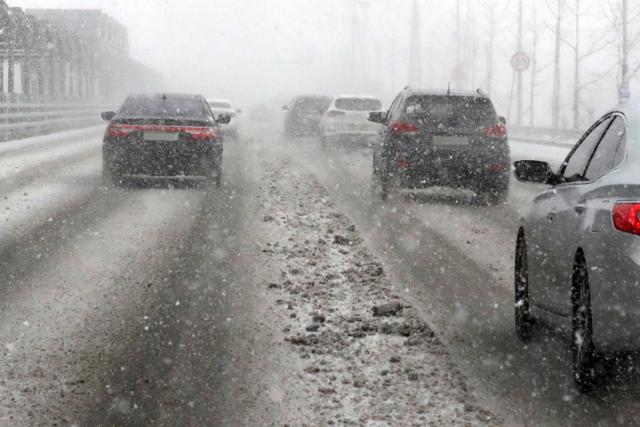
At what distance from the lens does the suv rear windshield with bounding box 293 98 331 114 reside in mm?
34656

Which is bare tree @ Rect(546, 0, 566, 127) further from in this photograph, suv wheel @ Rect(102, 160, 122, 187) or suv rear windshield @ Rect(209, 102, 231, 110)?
suv wheel @ Rect(102, 160, 122, 187)

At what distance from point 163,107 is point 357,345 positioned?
11.3 m

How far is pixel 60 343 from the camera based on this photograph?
6.05m

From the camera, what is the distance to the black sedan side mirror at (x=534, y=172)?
593cm

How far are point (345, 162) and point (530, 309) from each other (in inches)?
698

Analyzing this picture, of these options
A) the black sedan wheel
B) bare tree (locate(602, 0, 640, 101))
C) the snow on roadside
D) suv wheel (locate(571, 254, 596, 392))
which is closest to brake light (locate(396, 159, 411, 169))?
the snow on roadside

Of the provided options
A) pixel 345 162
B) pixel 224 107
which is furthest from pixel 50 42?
pixel 345 162

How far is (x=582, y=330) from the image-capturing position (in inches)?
198

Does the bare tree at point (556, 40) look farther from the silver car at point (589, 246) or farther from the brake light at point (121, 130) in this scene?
the silver car at point (589, 246)

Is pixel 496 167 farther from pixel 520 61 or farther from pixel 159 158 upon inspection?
pixel 520 61

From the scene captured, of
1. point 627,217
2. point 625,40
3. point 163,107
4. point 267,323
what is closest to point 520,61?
point 625,40

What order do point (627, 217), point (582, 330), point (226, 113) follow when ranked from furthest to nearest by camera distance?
point (226, 113) → point (582, 330) → point (627, 217)

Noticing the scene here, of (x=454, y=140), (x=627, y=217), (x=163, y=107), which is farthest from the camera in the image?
(x=163, y=107)

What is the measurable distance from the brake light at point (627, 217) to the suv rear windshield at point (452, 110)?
9.74 meters
